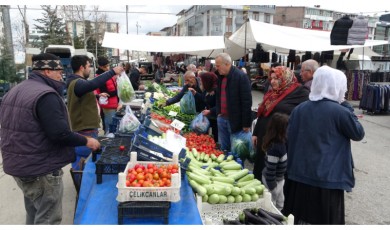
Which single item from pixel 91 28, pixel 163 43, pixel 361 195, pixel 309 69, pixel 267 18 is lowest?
pixel 361 195

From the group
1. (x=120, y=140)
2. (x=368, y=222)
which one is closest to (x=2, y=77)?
(x=120, y=140)

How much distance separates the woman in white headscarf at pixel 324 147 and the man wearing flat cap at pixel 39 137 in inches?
72.3

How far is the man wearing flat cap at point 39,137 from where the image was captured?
2.24 metres

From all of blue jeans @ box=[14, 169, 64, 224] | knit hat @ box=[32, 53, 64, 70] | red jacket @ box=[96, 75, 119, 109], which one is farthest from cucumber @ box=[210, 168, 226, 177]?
red jacket @ box=[96, 75, 119, 109]

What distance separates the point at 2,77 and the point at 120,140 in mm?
11388

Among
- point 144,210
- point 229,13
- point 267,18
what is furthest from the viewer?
point 267,18

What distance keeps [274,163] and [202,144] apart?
1.30 m

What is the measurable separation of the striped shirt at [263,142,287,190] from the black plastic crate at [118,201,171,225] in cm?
150

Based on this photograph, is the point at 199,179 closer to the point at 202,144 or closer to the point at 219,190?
the point at 219,190

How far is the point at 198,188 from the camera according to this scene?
2.60 metres

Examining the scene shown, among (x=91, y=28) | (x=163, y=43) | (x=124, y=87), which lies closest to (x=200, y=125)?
(x=124, y=87)

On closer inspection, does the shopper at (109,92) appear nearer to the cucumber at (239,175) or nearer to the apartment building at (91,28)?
the cucumber at (239,175)

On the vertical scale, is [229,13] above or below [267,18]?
above

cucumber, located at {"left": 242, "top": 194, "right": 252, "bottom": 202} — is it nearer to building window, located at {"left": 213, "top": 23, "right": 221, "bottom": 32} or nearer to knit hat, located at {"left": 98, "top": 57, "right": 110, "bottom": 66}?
knit hat, located at {"left": 98, "top": 57, "right": 110, "bottom": 66}
